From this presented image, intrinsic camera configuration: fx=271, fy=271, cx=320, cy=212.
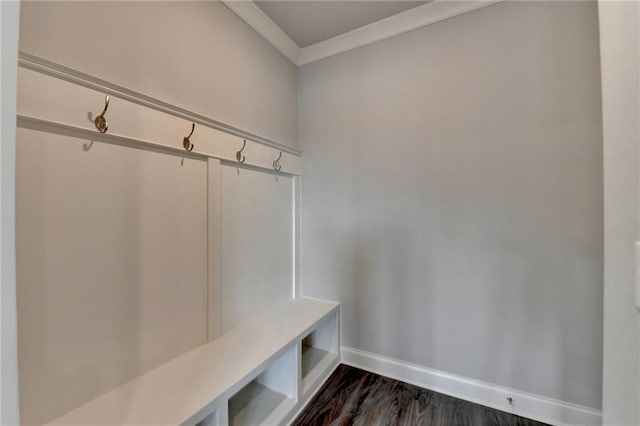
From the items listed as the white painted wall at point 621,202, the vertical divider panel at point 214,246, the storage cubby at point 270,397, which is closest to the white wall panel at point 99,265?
the vertical divider panel at point 214,246

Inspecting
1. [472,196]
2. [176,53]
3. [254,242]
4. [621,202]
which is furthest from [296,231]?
[621,202]

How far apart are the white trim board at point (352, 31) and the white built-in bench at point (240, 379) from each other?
191 cm

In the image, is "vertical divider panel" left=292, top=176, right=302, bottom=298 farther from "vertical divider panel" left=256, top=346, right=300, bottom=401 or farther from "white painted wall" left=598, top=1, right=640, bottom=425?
"white painted wall" left=598, top=1, right=640, bottom=425

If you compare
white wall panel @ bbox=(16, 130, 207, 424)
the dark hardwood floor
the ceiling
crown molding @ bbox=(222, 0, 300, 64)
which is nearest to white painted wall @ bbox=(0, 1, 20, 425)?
white wall panel @ bbox=(16, 130, 207, 424)

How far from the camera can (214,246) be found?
1.48 metres

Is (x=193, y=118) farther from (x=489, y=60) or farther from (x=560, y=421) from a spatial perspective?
(x=560, y=421)

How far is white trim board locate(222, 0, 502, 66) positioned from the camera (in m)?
1.64

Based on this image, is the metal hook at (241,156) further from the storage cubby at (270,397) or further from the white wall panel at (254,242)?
the storage cubby at (270,397)

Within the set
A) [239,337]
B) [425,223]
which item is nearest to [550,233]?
[425,223]

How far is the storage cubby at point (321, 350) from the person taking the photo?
1.81 meters

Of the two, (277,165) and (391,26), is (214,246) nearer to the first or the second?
(277,165)

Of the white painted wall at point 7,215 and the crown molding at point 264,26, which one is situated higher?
the crown molding at point 264,26

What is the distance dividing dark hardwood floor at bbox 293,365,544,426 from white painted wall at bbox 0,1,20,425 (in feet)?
4.65

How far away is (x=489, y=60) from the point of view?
5.16ft
